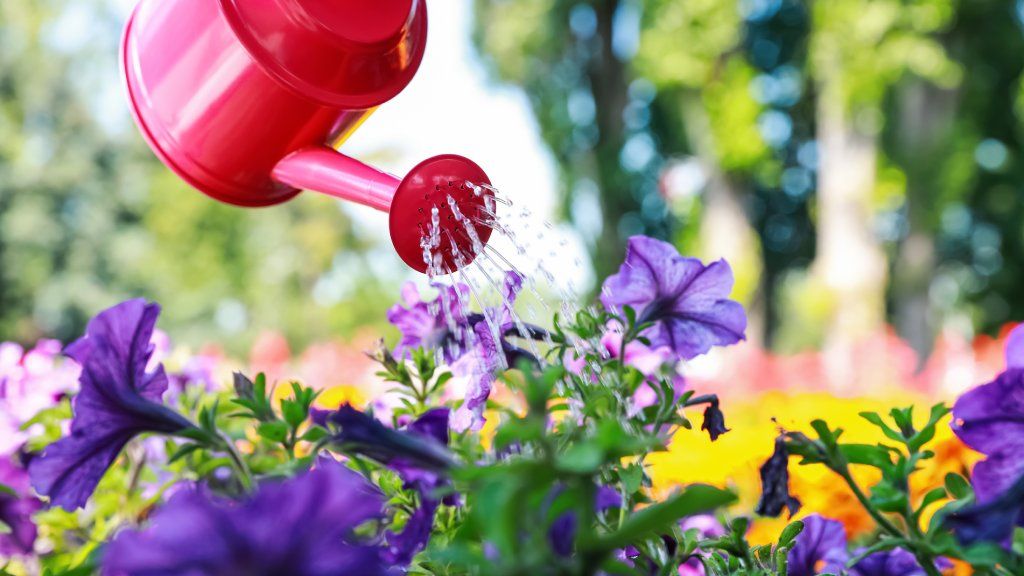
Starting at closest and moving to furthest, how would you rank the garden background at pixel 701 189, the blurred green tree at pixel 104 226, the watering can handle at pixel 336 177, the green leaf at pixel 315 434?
1. the green leaf at pixel 315 434
2. the watering can handle at pixel 336 177
3. the garden background at pixel 701 189
4. the blurred green tree at pixel 104 226

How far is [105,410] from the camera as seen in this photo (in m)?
0.64

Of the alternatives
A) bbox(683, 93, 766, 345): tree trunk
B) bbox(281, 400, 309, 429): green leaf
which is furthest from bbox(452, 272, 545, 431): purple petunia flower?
bbox(683, 93, 766, 345): tree trunk

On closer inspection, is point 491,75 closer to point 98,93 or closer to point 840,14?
point 840,14

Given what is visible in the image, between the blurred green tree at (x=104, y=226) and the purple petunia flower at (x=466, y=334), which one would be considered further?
the blurred green tree at (x=104, y=226)

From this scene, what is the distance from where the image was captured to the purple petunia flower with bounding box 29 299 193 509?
2.08 ft

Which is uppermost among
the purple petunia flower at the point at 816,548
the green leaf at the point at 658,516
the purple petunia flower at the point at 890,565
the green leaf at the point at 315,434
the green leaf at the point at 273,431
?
the purple petunia flower at the point at 816,548

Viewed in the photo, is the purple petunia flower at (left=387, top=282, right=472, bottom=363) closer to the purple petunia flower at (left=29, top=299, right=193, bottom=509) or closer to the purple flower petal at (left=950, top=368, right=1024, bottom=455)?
the purple petunia flower at (left=29, top=299, right=193, bottom=509)

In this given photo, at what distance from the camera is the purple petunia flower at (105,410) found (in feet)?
2.08

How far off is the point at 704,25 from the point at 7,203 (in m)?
14.5

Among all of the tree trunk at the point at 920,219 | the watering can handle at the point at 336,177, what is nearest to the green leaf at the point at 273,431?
the watering can handle at the point at 336,177

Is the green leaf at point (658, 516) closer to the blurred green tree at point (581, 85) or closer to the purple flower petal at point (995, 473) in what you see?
the purple flower petal at point (995, 473)

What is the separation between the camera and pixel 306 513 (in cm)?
34

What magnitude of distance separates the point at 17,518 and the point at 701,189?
1052cm

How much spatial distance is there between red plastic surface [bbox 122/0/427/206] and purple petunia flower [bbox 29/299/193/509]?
34 cm
